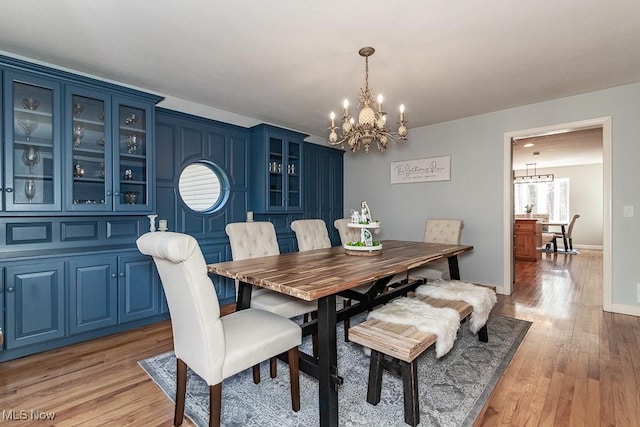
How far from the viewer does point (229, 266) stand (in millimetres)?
2010

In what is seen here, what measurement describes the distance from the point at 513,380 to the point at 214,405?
1.88 m

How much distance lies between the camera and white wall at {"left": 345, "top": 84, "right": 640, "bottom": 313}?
3221 millimetres

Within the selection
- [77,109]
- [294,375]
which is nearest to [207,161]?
[77,109]

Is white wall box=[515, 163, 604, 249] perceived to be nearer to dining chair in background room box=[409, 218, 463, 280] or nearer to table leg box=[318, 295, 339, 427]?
dining chair in background room box=[409, 218, 463, 280]

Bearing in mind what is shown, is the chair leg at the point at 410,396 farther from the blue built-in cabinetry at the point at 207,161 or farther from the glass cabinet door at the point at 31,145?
the glass cabinet door at the point at 31,145

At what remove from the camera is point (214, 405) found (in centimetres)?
140

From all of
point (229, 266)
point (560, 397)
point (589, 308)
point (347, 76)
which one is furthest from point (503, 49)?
A: point (589, 308)

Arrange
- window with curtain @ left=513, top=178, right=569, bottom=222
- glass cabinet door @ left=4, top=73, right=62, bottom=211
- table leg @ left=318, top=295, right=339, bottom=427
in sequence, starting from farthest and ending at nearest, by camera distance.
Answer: window with curtain @ left=513, top=178, right=569, bottom=222
glass cabinet door @ left=4, top=73, right=62, bottom=211
table leg @ left=318, top=295, right=339, bottom=427

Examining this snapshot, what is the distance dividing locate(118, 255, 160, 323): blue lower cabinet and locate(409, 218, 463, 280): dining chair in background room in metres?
2.72

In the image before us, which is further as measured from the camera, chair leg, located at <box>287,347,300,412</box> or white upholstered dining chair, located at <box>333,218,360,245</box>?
white upholstered dining chair, located at <box>333,218,360,245</box>

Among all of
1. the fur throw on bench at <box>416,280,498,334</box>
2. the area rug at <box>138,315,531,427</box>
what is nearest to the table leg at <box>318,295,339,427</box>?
the area rug at <box>138,315,531,427</box>

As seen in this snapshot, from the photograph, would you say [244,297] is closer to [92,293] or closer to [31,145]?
[92,293]

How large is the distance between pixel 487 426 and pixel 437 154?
144 inches

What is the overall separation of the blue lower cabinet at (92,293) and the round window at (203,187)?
1.14 meters
